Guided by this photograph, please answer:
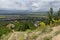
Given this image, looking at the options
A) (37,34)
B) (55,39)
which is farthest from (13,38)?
(55,39)

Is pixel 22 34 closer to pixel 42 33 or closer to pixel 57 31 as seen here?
pixel 42 33

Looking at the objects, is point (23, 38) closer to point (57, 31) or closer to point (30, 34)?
point (30, 34)

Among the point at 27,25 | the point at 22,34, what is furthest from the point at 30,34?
the point at 27,25

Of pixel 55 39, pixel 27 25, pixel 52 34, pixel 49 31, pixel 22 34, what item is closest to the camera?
pixel 55 39

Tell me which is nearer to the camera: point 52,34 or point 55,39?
point 55,39

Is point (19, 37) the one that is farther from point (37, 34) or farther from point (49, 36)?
point (49, 36)

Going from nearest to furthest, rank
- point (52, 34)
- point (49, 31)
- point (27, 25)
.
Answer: point (52, 34)
point (49, 31)
point (27, 25)

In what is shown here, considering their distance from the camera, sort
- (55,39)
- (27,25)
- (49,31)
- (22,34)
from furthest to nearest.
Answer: (27,25)
(22,34)
(49,31)
(55,39)

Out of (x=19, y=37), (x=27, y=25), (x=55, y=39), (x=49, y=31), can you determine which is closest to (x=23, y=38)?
(x=19, y=37)
